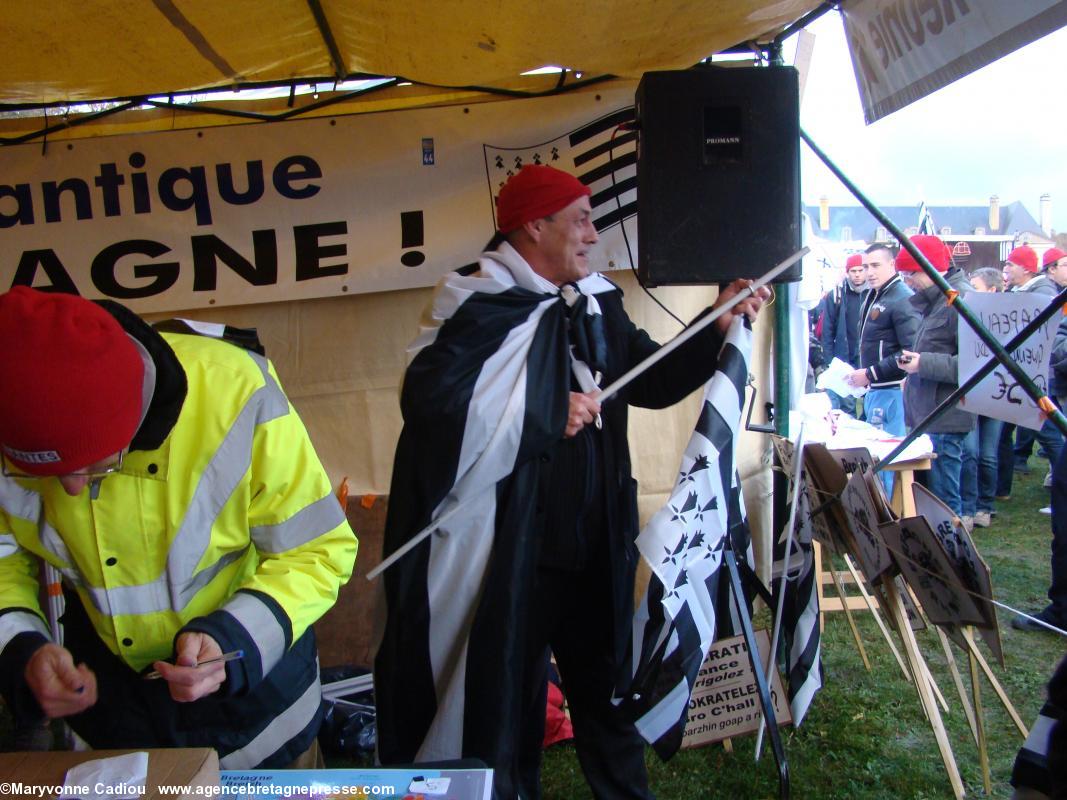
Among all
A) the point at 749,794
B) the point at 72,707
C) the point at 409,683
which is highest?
the point at 72,707

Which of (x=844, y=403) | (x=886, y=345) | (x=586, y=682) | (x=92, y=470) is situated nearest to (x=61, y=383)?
(x=92, y=470)

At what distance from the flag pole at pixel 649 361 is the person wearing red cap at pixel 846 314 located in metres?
5.35

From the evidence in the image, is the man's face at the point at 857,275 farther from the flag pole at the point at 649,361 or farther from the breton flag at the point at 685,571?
the breton flag at the point at 685,571

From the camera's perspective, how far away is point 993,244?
605 inches

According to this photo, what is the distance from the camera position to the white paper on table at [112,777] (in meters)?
0.92

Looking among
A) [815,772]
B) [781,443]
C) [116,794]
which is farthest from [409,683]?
[781,443]

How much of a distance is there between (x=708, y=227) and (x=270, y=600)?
159 centimetres

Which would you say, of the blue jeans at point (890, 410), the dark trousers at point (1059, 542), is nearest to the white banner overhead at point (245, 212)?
the dark trousers at point (1059, 542)

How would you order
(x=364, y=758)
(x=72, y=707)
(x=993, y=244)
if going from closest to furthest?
(x=72, y=707) → (x=364, y=758) → (x=993, y=244)

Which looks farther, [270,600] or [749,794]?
[749,794]

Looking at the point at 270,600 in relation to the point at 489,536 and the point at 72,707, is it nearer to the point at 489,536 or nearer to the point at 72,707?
the point at 72,707

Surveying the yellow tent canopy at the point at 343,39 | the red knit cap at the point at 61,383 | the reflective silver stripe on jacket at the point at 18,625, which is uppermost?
the yellow tent canopy at the point at 343,39

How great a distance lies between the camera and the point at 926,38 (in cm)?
199

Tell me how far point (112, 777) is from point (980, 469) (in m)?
5.87
